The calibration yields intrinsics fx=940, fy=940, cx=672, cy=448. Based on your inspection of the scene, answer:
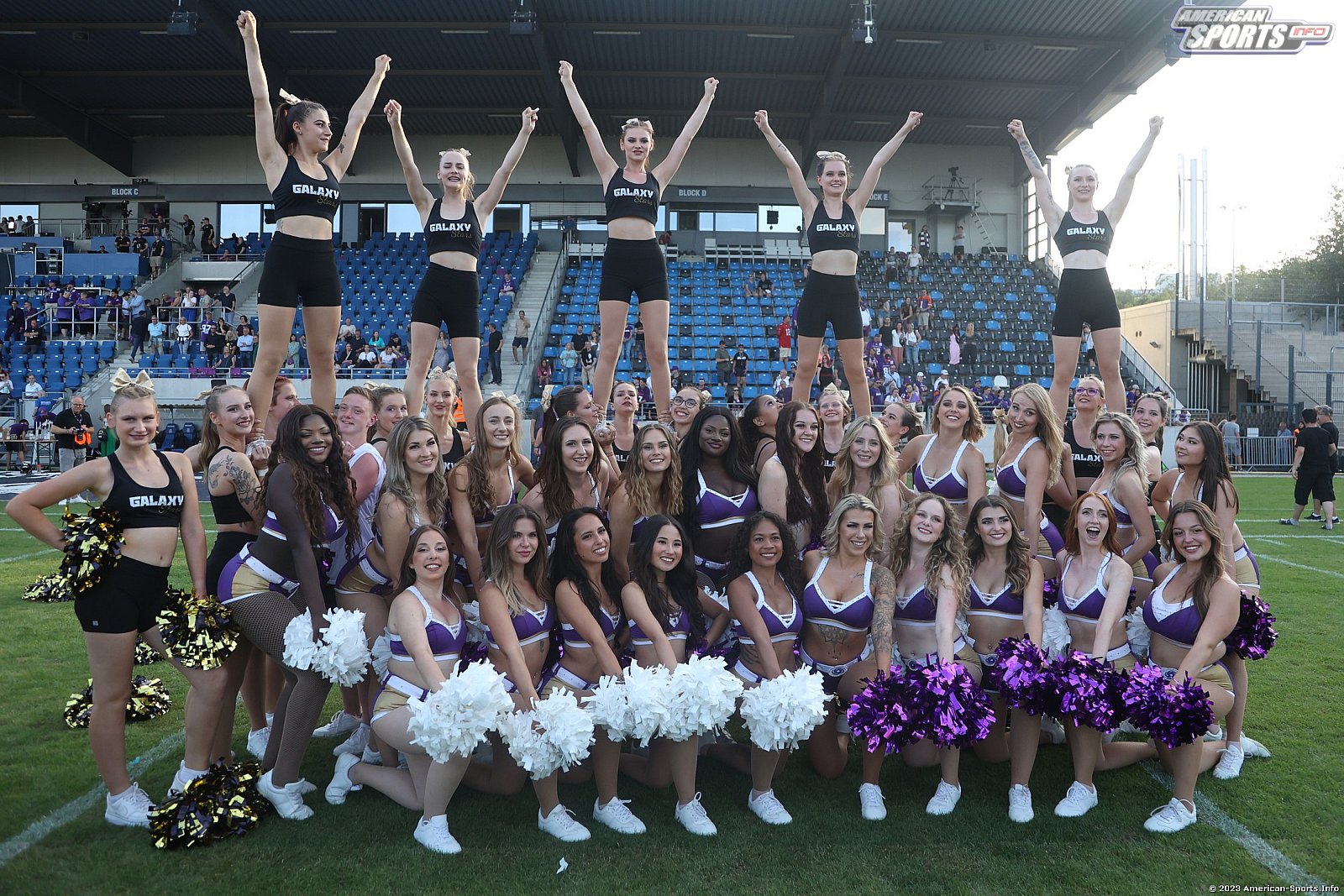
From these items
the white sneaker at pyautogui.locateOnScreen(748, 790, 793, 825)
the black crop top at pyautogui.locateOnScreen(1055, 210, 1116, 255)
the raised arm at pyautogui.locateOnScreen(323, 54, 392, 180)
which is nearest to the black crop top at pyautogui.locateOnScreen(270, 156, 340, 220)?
the raised arm at pyautogui.locateOnScreen(323, 54, 392, 180)

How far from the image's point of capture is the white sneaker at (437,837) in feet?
11.1

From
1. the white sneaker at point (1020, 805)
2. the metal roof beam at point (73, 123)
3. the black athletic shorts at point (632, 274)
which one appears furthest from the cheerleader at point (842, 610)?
the metal roof beam at point (73, 123)

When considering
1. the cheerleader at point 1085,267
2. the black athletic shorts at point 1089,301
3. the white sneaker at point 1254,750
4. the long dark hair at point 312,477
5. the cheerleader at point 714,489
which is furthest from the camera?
the black athletic shorts at point 1089,301

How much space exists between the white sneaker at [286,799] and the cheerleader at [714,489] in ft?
6.43

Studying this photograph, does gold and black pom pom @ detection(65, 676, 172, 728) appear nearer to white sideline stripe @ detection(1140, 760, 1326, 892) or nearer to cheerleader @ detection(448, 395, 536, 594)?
cheerleader @ detection(448, 395, 536, 594)

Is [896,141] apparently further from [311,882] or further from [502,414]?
[311,882]

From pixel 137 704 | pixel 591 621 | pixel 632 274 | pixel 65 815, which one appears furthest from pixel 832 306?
pixel 65 815

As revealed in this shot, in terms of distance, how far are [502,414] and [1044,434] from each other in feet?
8.85

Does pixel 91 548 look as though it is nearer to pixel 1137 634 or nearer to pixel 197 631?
pixel 197 631

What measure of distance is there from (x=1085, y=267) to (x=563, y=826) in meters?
4.90

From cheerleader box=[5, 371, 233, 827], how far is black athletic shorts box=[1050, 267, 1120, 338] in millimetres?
5263

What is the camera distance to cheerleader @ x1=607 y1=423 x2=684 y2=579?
169 inches

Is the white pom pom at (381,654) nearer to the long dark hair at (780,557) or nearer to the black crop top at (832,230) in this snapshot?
the long dark hair at (780,557)

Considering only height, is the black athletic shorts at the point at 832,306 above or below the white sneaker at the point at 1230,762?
above
